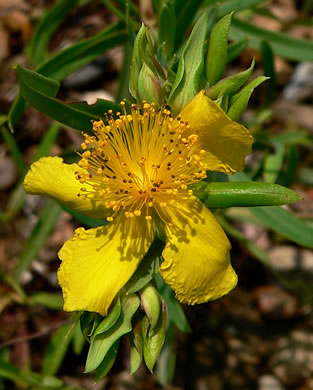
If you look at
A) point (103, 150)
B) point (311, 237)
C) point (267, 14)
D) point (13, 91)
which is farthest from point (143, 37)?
point (13, 91)

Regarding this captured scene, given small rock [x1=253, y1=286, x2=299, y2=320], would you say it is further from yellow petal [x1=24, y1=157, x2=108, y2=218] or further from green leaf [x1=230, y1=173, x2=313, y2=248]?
yellow petal [x1=24, y1=157, x2=108, y2=218]

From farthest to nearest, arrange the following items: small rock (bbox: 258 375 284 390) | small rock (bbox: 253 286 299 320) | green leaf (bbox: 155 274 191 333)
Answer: small rock (bbox: 253 286 299 320)
small rock (bbox: 258 375 284 390)
green leaf (bbox: 155 274 191 333)

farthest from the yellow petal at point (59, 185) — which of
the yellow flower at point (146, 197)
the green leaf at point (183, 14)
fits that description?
the green leaf at point (183, 14)

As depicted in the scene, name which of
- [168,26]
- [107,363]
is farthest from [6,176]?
[107,363]

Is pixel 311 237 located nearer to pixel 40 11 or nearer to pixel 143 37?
pixel 143 37

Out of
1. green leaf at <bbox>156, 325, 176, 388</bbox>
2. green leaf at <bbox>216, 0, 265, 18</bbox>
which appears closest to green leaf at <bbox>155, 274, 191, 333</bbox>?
green leaf at <bbox>156, 325, 176, 388</bbox>
